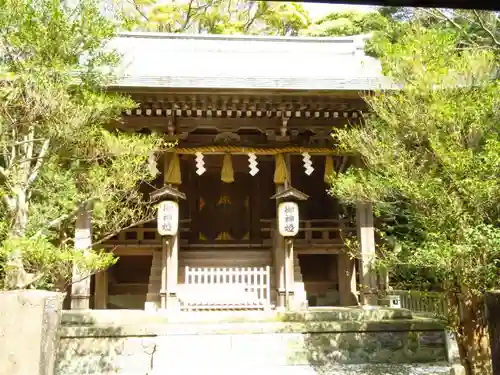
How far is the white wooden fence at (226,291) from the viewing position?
950 cm

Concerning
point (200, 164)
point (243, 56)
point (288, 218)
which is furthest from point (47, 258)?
point (243, 56)

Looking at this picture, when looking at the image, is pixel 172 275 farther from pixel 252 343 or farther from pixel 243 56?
pixel 243 56

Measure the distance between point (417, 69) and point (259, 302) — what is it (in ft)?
17.5

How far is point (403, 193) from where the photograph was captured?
6574mm

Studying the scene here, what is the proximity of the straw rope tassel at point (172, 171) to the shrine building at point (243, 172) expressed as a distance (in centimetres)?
3

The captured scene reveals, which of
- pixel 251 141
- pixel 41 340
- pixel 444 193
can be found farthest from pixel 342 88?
pixel 41 340

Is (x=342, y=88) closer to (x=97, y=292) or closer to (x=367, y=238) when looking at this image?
(x=367, y=238)

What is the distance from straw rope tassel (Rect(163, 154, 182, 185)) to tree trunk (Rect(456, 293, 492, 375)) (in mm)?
5691

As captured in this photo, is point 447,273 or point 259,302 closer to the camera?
point 447,273

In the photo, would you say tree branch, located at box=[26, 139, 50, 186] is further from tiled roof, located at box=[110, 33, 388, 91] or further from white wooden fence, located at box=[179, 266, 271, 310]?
tiled roof, located at box=[110, 33, 388, 91]

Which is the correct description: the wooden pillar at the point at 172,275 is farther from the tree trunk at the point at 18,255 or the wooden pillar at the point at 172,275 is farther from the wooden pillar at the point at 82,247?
the tree trunk at the point at 18,255

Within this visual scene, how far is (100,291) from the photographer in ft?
38.2

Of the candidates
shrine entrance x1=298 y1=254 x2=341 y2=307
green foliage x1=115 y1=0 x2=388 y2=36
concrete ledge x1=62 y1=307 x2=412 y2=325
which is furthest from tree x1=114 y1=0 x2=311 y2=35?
concrete ledge x1=62 y1=307 x2=412 y2=325

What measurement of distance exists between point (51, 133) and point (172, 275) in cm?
407
